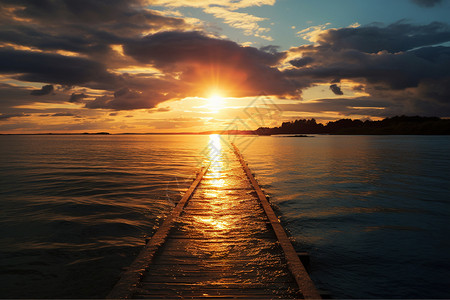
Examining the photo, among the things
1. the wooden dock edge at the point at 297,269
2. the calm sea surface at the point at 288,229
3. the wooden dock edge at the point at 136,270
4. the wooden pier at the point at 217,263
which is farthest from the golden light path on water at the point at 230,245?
the calm sea surface at the point at 288,229

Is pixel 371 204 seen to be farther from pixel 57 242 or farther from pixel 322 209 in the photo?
pixel 57 242

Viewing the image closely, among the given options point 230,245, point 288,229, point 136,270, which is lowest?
point 288,229

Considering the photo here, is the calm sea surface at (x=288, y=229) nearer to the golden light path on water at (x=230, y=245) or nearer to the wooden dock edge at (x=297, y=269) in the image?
the wooden dock edge at (x=297, y=269)

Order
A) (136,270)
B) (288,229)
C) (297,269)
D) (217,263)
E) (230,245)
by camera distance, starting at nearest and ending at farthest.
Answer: (136,270), (297,269), (217,263), (230,245), (288,229)

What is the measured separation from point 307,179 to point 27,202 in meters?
18.7

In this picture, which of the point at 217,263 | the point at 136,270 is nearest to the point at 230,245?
the point at 217,263

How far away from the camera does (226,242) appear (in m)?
7.67

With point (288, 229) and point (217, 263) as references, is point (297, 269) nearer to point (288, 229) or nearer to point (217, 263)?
point (217, 263)

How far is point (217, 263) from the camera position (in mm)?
6320

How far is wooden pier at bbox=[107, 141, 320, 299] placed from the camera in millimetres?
5145

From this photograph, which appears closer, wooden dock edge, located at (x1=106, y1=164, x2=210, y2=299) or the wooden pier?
wooden dock edge, located at (x1=106, y1=164, x2=210, y2=299)

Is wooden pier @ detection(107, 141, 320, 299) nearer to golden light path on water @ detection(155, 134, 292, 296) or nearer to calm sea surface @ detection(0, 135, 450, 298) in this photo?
golden light path on water @ detection(155, 134, 292, 296)

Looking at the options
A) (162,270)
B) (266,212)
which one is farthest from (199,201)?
(162,270)

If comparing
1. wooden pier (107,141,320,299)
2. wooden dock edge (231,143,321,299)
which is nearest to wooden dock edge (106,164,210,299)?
wooden pier (107,141,320,299)
